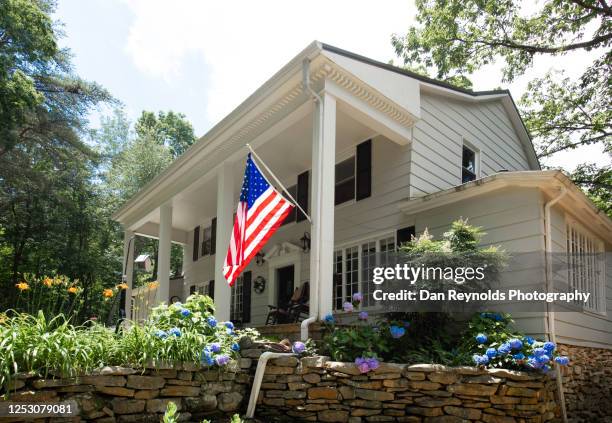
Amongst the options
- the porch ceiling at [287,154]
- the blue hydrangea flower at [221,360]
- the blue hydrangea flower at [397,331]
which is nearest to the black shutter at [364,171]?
the porch ceiling at [287,154]

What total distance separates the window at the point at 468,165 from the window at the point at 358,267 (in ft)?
8.59

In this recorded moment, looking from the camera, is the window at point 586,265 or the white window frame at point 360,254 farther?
the white window frame at point 360,254

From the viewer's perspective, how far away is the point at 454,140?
10.2m

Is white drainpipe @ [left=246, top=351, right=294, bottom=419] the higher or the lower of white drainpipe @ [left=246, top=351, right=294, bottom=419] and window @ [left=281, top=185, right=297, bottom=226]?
the lower

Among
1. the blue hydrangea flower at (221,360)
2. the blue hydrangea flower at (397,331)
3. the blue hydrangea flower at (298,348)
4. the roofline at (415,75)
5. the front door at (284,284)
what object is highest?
the roofline at (415,75)

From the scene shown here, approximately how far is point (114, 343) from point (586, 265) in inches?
294

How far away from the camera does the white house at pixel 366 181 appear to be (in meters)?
6.87

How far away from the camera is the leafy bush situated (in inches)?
171

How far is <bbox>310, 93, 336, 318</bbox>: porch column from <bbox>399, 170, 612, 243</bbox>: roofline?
79.8 inches

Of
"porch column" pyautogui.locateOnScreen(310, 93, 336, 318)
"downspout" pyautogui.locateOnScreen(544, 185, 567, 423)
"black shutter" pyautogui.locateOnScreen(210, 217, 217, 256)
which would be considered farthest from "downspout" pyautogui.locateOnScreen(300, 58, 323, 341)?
"black shutter" pyautogui.locateOnScreen(210, 217, 217, 256)

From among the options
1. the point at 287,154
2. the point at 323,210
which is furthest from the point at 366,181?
the point at 323,210

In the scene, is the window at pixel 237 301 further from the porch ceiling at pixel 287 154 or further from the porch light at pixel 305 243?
the porch light at pixel 305 243

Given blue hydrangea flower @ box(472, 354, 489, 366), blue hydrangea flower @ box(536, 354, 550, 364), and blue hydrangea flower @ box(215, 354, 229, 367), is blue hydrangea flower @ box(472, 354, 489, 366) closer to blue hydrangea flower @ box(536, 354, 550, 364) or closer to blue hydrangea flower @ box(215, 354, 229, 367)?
blue hydrangea flower @ box(536, 354, 550, 364)

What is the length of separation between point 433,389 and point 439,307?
119 cm
